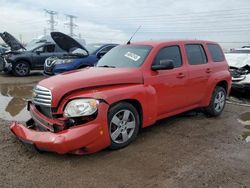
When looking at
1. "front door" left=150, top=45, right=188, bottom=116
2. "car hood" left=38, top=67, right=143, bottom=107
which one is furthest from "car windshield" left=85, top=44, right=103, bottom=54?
"car hood" left=38, top=67, right=143, bottom=107

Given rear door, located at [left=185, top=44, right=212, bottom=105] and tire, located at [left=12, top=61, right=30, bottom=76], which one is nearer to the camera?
rear door, located at [left=185, top=44, right=212, bottom=105]

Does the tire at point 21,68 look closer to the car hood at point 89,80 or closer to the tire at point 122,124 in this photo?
the car hood at point 89,80

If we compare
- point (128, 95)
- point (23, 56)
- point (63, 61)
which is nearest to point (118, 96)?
point (128, 95)

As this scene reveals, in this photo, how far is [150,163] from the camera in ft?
13.1

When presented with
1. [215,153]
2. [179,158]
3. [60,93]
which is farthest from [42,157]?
[215,153]

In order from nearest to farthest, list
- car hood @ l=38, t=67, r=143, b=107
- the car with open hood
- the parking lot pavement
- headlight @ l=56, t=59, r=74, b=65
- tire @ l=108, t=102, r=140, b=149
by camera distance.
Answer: the parking lot pavement, car hood @ l=38, t=67, r=143, b=107, tire @ l=108, t=102, r=140, b=149, headlight @ l=56, t=59, r=74, b=65, the car with open hood

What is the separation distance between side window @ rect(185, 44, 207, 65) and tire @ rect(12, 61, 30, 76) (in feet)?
35.1

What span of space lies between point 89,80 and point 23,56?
11.3 metres

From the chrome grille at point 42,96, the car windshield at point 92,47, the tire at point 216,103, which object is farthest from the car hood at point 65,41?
the chrome grille at point 42,96

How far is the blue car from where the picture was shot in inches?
383

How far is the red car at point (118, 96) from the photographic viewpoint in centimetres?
394

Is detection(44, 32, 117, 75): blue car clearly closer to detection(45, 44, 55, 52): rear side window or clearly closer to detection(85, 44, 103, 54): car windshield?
detection(85, 44, 103, 54): car windshield

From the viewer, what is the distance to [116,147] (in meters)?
4.40

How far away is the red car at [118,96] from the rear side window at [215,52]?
0.27m
